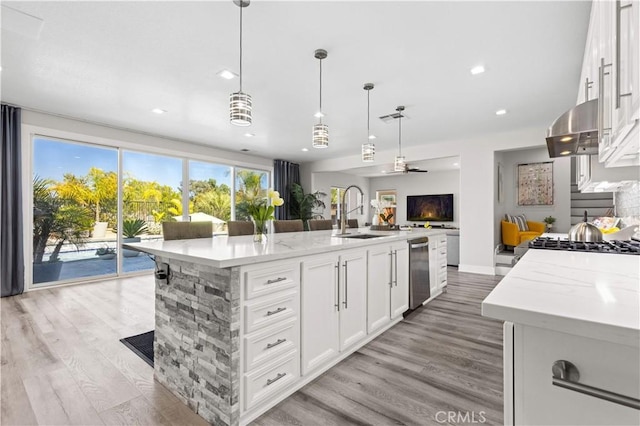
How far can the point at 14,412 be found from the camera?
171cm

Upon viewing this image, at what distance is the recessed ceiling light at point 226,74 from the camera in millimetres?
3062

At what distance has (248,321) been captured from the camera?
61.5 inches

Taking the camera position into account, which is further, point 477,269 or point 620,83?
point 477,269

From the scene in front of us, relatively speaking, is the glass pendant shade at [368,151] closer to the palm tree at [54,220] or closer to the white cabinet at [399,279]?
the white cabinet at [399,279]

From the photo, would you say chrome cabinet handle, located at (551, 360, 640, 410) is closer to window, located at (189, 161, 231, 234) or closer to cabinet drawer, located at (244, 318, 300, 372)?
cabinet drawer, located at (244, 318, 300, 372)

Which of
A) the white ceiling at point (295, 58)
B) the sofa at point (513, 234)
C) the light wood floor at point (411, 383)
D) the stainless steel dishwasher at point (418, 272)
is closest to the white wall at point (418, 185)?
the sofa at point (513, 234)

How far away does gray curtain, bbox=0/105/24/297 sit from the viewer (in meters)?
3.98

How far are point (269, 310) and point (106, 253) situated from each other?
469cm

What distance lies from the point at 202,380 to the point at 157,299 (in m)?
0.65

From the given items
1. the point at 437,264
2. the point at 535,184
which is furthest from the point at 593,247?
the point at 535,184

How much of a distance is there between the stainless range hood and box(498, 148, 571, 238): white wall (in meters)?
5.34

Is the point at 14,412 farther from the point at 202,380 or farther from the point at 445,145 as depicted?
the point at 445,145

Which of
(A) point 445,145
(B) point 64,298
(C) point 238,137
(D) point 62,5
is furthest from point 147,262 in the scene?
(A) point 445,145

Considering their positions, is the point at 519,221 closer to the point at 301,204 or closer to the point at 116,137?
the point at 301,204
